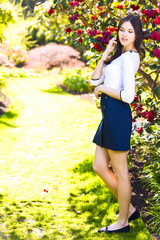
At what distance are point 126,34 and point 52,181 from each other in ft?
7.71

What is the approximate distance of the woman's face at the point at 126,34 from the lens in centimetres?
277

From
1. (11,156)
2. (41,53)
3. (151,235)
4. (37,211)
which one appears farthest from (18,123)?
(41,53)

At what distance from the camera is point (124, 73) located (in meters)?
2.66

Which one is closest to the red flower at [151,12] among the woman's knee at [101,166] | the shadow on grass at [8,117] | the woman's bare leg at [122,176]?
the woman's bare leg at [122,176]

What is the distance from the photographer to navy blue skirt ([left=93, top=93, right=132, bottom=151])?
2.79 m

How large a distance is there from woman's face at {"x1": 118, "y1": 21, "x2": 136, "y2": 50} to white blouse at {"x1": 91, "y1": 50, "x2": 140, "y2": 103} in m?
0.09

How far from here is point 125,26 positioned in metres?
2.78

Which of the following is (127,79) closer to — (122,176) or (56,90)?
(122,176)

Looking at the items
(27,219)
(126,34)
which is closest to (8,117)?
(27,219)

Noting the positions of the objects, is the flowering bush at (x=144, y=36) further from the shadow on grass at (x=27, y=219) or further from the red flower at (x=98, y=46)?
the shadow on grass at (x=27, y=219)

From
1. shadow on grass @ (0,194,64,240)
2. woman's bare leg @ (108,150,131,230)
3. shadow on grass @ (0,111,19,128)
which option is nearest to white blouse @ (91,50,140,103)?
woman's bare leg @ (108,150,131,230)

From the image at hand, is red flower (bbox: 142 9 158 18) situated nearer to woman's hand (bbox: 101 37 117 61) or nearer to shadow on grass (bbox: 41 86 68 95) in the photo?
woman's hand (bbox: 101 37 117 61)

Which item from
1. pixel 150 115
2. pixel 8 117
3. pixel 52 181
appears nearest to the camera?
pixel 150 115

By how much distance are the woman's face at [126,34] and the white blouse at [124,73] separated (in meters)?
0.09
